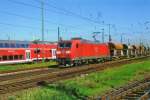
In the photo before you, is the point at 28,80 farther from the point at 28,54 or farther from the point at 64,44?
the point at 28,54

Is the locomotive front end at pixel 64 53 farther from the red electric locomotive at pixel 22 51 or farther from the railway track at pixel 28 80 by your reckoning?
the railway track at pixel 28 80

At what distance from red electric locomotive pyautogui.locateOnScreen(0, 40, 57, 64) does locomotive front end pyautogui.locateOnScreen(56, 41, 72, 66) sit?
8.38 metres

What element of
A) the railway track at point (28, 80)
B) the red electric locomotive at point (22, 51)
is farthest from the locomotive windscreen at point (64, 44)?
the railway track at point (28, 80)

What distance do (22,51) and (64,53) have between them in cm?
1067

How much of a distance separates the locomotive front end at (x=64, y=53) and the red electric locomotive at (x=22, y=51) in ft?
27.5

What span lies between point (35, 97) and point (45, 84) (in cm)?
670

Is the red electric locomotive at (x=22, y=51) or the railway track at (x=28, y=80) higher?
the red electric locomotive at (x=22, y=51)

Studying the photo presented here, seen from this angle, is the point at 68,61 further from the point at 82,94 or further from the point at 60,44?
the point at 82,94

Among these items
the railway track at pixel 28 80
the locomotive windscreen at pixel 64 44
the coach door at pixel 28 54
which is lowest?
the railway track at pixel 28 80

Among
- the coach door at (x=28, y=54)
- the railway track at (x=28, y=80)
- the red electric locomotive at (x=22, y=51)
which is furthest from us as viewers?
the coach door at (x=28, y=54)

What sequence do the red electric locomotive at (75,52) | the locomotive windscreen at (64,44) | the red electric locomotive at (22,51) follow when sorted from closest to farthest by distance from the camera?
the red electric locomotive at (75,52)
the locomotive windscreen at (64,44)
the red electric locomotive at (22,51)

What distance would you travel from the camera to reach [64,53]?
40.8 m

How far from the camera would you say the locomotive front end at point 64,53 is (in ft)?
132

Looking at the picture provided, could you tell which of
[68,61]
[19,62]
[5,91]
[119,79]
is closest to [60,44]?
[68,61]
